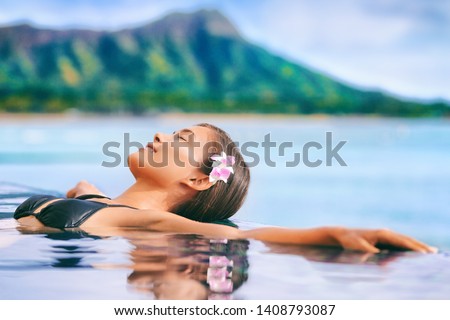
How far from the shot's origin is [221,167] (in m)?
2.35

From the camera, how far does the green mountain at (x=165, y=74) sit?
25.2 metres

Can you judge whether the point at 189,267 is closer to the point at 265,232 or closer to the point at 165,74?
the point at 265,232

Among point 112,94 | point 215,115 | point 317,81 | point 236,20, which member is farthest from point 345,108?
point 236,20

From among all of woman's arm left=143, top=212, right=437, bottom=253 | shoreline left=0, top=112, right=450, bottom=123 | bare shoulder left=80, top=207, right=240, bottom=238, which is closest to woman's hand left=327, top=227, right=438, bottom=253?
woman's arm left=143, top=212, right=437, bottom=253

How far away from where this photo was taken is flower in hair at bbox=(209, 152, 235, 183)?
2338 mm

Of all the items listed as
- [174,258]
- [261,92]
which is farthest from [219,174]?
[261,92]

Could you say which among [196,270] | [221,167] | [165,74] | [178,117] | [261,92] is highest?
[165,74]

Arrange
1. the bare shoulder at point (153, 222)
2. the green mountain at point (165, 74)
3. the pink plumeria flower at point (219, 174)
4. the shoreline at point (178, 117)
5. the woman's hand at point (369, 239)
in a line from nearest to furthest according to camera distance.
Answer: the woman's hand at point (369, 239) < the bare shoulder at point (153, 222) < the pink plumeria flower at point (219, 174) < the shoreline at point (178, 117) < the green mountain at point (165, 74)

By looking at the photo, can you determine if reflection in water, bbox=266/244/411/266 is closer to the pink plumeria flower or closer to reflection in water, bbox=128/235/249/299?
reflection in water, bbox=128/235/249/299

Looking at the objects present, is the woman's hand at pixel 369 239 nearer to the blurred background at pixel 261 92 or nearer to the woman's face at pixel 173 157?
the woman's face at pixel 173 157

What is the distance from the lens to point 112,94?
29.0 metres

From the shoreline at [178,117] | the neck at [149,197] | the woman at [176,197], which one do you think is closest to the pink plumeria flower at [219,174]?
the woman at [176,197]

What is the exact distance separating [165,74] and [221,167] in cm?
3444

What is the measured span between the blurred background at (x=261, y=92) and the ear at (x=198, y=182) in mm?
2176
